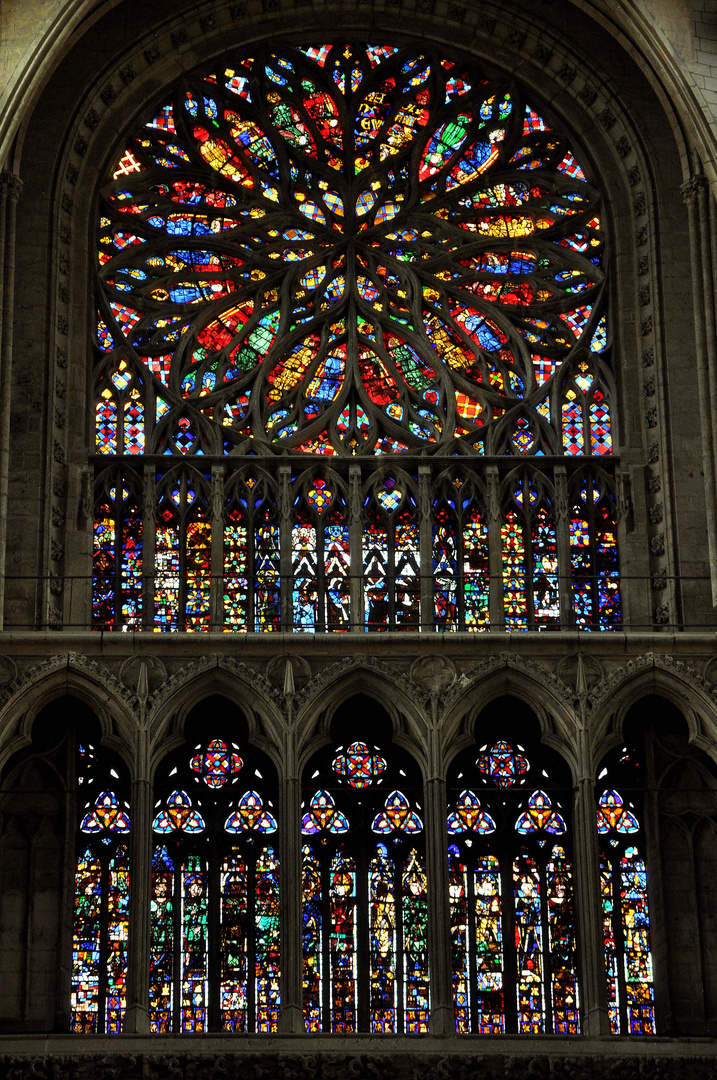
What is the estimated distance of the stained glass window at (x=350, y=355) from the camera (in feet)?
67.9

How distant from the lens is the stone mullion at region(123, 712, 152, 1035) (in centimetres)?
1855

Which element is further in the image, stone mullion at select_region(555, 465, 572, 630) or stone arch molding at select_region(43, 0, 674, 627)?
stone arch molding at select_region(43, 0, 674, 627)

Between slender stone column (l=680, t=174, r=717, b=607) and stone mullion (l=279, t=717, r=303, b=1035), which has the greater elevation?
slender stone column (l=680, t=174, r=717, b=607)

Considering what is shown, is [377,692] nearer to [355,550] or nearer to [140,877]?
[355,550]

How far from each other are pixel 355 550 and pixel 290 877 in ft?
10.5

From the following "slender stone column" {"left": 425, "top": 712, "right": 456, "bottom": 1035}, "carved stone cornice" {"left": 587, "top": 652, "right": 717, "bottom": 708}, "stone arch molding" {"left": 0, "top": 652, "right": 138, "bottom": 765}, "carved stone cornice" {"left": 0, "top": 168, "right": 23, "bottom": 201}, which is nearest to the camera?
"slender stone column" {"left": 425, "top": 712, "right": 456, "bottom": 1035}

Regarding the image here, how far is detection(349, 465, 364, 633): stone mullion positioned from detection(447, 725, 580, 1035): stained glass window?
5.18 feet

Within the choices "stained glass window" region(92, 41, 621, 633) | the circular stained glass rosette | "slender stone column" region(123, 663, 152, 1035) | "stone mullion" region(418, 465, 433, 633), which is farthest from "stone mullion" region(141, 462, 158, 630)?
"stone mullion" region(418, 465, 433, 633)

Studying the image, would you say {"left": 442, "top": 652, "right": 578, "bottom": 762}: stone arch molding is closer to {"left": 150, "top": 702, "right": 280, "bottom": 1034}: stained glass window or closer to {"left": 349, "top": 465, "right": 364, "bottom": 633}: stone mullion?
{"left": 349, "top": 465, "right": 364, "bottom": 633}: stone mullion

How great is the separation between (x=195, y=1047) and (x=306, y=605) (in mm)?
4190

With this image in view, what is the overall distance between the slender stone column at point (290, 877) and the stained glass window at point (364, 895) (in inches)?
17.3

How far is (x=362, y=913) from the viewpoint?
19.5 meters

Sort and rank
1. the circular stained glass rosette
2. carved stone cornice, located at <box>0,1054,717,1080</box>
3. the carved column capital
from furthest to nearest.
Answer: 1. the circular stained glass rosette
2. the carved column capital
3. carved stone cornice, located at <box>0,1054,717,1080</box>

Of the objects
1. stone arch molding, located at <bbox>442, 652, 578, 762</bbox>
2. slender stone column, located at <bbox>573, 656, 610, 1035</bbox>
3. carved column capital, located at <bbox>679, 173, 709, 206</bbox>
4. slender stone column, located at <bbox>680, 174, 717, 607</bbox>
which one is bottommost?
slender stone column, located at <bbox>573, 656, 610, 1035</bbox>
